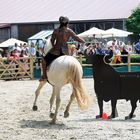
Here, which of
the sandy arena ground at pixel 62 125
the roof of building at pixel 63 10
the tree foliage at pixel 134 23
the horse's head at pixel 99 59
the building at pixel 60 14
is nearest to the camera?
the sandy arena ground at pixel 62 125

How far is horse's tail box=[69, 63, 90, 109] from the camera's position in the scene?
11016 millimetres

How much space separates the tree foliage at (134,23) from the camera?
4638cm

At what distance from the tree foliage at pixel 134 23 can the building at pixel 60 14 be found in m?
2.05

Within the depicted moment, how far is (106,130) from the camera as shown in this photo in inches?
402

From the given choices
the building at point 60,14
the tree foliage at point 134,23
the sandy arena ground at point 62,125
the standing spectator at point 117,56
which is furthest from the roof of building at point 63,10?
the sandy arena ground at point 62,125

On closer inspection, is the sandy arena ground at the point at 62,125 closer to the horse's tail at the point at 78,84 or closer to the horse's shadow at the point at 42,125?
the horse's shadow at the point at 42,125

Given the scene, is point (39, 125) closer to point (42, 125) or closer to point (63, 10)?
point (42, 125)

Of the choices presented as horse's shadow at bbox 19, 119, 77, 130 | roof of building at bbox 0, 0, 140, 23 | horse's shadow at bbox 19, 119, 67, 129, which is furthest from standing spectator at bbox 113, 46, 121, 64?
roof of building at bbox 0, 0, 140, 23

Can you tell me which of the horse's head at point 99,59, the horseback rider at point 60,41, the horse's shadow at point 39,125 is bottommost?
the horse's shadow at point 39,125

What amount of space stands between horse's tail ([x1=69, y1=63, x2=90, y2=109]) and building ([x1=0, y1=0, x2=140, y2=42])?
38536 millimetres

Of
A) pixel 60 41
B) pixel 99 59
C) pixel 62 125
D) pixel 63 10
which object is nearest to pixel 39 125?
pixel 62 125

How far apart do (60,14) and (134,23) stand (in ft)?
32.5

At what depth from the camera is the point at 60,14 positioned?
177 ft

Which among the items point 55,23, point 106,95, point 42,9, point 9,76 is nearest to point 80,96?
point 106,95
